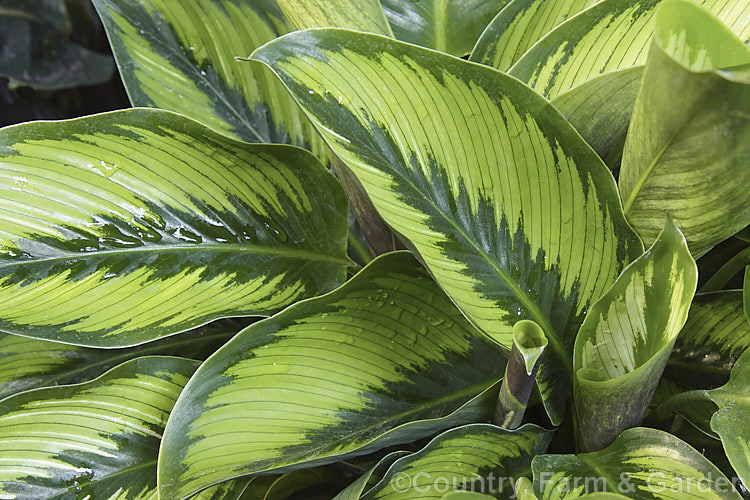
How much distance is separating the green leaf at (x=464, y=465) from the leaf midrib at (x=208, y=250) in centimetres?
23

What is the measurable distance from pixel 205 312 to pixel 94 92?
84 cm

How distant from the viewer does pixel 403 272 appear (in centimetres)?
56

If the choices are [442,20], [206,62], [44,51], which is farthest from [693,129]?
[44,51]

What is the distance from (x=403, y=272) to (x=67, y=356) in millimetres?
381

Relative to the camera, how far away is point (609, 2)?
1.75 feet

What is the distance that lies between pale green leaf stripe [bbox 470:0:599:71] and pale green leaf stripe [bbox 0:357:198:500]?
43cm

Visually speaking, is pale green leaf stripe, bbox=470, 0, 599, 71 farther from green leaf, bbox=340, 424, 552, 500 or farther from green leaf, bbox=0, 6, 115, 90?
green leaf, bbox=0, 6, 115, 90

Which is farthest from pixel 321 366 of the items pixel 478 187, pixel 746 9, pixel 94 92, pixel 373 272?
→ pixel 94 92

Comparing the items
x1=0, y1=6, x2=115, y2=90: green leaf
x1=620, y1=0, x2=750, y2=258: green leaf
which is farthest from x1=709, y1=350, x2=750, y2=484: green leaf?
x1=0, y1=6, x2=115, y2=90: green leaf

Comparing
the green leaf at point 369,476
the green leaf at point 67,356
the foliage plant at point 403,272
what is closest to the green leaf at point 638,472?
the foliage plant at point 403,272

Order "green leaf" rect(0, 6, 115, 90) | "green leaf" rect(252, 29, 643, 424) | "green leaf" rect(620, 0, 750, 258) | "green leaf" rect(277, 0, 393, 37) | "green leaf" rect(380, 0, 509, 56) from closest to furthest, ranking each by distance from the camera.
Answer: "green leaf" rect(620, 0, 750, 258), "green leaf" rect(252, 29, 643, 424), "green leaf" rect(277, 0, 393, 37), "green leaf" rect(380, 0, 509, 56), "green leaf" rect(0, 6, 115, 90)

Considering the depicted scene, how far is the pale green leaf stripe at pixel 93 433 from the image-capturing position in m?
Answer: 0.54

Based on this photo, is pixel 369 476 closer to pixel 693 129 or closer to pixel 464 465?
pixel 464 465

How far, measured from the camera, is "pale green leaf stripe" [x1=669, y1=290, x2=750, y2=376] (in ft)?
1.76
